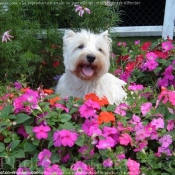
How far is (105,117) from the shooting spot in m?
2.63

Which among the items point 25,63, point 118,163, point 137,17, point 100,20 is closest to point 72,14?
point 100,20

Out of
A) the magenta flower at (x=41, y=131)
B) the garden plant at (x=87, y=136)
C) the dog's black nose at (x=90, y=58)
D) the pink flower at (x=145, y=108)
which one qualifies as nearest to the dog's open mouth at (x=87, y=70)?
the dog's black nose at (x=90, y=58)

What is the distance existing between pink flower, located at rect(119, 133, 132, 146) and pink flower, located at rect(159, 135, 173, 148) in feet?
0.70

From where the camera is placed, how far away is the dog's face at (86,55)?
391cm

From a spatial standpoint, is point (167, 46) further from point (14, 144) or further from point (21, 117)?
point (14, 144)

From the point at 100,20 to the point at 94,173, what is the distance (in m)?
3.39

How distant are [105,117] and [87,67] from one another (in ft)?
4.79

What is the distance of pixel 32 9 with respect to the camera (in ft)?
17.3

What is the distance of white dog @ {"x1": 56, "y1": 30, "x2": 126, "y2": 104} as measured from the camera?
394cm

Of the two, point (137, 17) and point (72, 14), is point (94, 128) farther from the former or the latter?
point (137, 17)

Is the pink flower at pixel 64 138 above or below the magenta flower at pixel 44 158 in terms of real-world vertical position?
above

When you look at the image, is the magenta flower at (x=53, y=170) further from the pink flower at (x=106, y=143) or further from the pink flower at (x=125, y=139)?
the pink flower at (x=125, y=139)

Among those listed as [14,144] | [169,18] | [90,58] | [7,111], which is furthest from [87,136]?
[169,18]

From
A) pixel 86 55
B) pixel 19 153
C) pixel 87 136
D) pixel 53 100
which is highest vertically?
pixel 86 55
